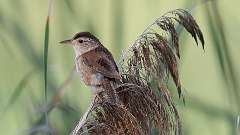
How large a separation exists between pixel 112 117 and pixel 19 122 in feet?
2.77

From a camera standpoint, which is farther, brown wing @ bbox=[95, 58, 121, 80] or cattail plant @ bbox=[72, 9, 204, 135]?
brown wing @ bbox=[95, 58, 121, 80]

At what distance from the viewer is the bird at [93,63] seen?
1804 millimetres

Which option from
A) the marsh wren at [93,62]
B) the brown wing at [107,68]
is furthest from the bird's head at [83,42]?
the brown wing at [107,68]

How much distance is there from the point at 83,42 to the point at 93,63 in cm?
33

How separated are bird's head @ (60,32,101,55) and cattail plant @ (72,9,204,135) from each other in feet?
2.16

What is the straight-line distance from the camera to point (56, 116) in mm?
2074

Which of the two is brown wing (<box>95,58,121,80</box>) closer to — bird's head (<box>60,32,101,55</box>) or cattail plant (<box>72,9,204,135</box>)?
cattail plant (<box>72,9,204,135</box>)

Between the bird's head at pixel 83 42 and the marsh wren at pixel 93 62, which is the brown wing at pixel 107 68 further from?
the bird's head at pixel 83 42

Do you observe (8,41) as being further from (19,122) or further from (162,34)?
(162,34)

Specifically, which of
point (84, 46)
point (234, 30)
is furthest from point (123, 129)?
point (234, 30)

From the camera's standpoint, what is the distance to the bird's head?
235 cm

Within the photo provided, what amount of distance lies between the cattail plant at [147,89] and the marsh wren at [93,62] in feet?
0.29

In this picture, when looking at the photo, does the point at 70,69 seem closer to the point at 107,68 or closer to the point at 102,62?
the point at 102,62

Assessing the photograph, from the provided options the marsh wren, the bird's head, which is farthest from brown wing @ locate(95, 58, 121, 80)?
the bird's head
